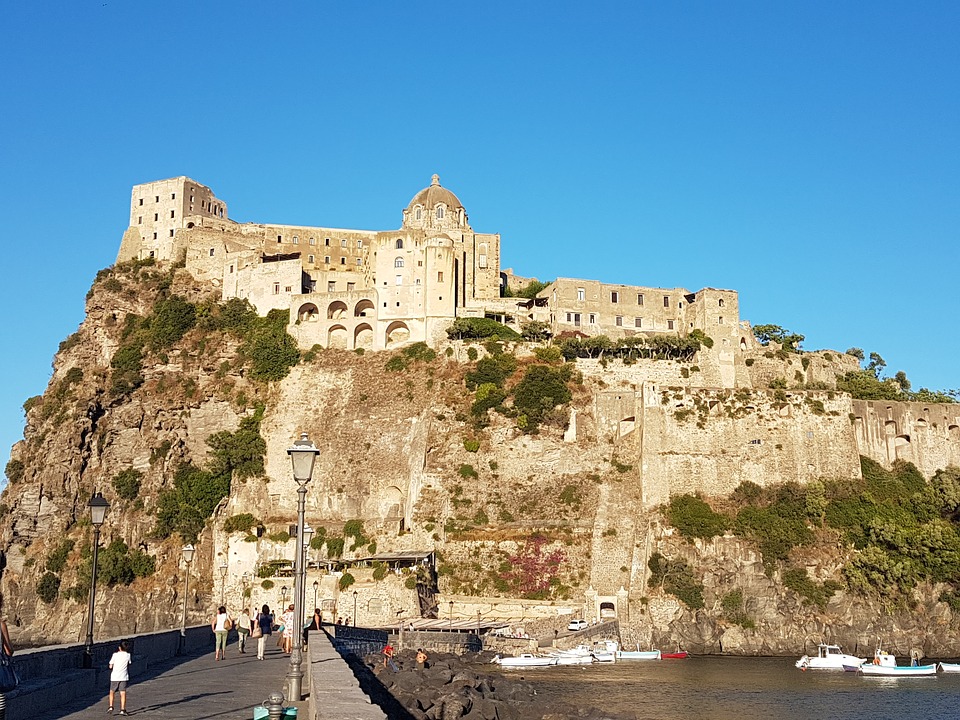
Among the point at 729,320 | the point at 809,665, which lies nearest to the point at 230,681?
the point at 809,665

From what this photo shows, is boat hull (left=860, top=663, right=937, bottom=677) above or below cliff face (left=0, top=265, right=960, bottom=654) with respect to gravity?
below

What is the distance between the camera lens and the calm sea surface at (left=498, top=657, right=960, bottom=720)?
3878cm

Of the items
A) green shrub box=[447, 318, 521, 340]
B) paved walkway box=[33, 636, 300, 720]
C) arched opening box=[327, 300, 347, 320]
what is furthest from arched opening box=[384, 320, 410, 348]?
paved walkway box=[33, 636, 300, 720]

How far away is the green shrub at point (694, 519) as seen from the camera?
5794 centimetres

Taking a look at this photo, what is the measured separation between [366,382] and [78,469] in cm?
2132

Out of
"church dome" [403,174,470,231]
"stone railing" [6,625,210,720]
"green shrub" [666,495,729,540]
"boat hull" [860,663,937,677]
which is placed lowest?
"boat hull" [860,663,937,677]

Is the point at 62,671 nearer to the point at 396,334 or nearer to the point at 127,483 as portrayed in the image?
the point at 127,483

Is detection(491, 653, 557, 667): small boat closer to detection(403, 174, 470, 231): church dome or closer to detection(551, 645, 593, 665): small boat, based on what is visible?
detection(551, 645, 593, 665): small boat

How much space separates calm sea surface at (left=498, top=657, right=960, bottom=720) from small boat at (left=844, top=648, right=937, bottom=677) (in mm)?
927

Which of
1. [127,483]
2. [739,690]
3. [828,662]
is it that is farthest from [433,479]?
[739,690]

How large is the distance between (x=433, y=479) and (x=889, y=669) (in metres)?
27.0

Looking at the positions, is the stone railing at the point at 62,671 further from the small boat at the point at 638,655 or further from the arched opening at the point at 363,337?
the arched opening at the point at 363,337

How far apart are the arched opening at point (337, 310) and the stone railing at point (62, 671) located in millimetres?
47030

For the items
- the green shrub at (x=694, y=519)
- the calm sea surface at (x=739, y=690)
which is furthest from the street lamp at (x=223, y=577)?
the green shrub at (x=694, y=519)
